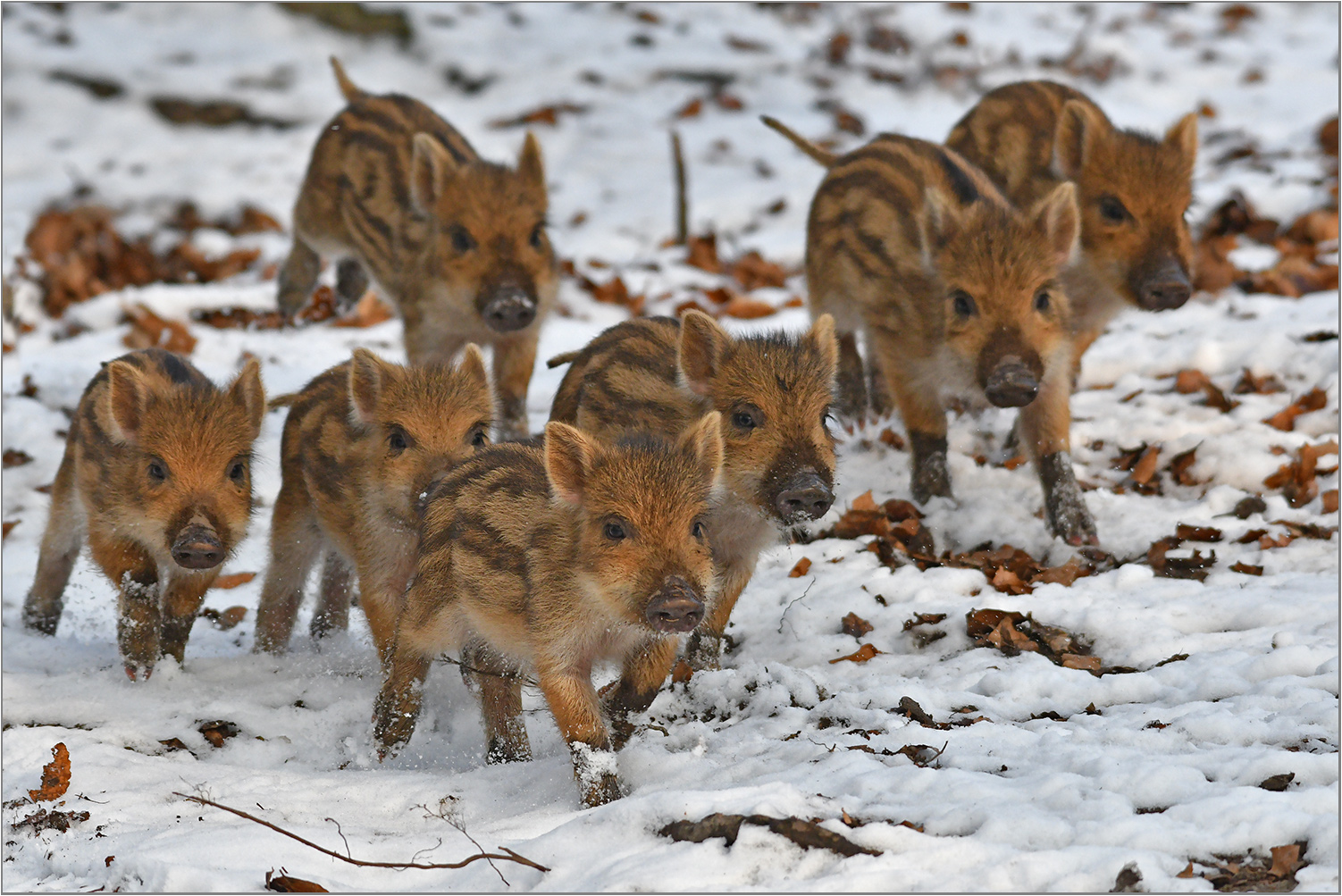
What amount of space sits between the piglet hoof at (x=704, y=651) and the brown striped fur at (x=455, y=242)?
7.03 ft

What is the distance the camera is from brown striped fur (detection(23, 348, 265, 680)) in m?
4.70

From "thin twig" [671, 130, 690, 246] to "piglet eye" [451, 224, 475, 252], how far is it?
119 inches

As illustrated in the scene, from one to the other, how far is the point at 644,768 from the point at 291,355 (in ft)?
15.6

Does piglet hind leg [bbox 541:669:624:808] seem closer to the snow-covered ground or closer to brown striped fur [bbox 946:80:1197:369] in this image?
the snow-covered ground

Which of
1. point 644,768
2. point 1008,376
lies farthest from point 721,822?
point 1008,376

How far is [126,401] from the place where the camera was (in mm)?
4770

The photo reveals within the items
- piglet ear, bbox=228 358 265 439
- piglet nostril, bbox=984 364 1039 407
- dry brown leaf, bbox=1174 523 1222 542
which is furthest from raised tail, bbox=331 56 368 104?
dry brown leaf, bbox=1174 523 1222 542

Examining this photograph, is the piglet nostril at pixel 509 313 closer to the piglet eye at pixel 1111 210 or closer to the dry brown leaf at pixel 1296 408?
the piglet eye at pixel 1111 210

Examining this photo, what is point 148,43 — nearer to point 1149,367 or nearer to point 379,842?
point 1149,367

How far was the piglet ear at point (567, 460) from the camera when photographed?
3.76 m

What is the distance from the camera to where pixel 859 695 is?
13.5 ft

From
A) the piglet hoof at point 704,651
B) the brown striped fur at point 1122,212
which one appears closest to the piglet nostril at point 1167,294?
the brown striped fur at point 1122,212

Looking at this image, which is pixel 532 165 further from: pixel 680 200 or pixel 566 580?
pixel 566 580

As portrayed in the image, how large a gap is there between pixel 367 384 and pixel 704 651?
1.58 meters
